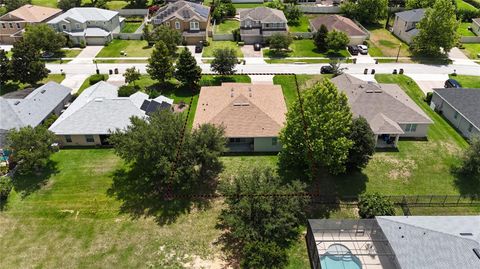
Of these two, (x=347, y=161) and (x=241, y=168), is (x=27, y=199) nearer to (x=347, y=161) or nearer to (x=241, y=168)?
(x=241, y=168)

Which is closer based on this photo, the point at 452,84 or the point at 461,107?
the point at 461,107

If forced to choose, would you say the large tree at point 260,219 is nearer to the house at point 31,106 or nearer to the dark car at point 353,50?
the house at point 31,106

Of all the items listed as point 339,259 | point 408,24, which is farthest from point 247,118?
point 408,24

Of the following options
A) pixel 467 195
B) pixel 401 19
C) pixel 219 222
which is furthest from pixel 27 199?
pixel 401 19

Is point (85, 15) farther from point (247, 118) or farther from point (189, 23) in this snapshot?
point (247, 118)

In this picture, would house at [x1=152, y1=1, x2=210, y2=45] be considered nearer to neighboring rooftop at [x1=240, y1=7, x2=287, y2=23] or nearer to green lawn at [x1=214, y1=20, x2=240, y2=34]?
green lawn at [x1=214, y1=20, x2=240, y2=34]

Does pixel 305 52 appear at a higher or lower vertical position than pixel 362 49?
lower

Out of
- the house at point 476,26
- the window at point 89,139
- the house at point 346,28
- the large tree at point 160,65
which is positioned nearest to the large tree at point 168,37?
the large tree at point 160,65
